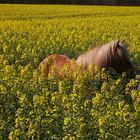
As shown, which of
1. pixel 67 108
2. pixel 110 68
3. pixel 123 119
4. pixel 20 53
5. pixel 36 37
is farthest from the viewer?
pixel 36 37

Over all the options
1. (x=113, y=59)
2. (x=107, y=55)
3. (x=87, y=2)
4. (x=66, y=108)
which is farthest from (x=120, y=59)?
(x=87, y=2)

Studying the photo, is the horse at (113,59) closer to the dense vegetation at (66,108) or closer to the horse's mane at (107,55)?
the horse's mane at (107,55)

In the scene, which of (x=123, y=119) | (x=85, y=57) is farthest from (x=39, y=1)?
(x=123, y=119)

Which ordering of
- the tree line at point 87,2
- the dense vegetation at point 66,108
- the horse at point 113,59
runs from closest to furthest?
the dense vegetation at point 66,108
the horse at point 113,59
the tree line at point 87,2

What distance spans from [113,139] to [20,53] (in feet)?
20.5

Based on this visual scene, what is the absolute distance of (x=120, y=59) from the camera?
26.9 ft

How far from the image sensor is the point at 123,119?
15.5 ft

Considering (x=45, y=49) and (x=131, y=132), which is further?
(x=45, y=49)

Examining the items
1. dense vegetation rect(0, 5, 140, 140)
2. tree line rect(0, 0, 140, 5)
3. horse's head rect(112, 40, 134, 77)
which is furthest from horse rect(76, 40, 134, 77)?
tree line rect(0, 0, 140, 5)

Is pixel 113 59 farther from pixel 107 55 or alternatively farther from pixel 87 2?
pixel 87 2

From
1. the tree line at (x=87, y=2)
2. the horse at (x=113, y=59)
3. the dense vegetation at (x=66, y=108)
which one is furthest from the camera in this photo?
the tree line at (x=87, y=2)

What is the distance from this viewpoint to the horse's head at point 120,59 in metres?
8.21

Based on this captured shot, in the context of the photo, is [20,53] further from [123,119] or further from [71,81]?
[123,119]

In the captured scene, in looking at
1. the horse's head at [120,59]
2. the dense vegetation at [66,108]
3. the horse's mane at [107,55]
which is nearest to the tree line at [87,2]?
the horse's mane at [107,55]
